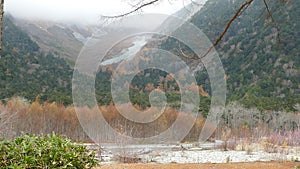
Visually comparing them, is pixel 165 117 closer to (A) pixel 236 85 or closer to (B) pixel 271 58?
(A) pixel 236 85

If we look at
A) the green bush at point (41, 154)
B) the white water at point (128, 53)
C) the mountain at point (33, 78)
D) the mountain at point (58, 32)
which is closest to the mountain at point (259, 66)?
the white water at point (128, 53)

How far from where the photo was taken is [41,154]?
4145 millimetres

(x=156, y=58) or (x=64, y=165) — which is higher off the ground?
(x=156, y=58)

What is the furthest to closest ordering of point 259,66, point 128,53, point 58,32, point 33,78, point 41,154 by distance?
point 58,32 → point 259,66 → point 33,78 → point 128,53 → point 41,154

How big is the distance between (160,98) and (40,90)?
73.8 ft

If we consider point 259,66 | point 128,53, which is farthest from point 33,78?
point 259,66

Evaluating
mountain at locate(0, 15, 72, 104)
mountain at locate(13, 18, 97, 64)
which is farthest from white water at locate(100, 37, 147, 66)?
mountain at locate(13, 18, 97, 64)

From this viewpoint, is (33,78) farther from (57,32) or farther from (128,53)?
(57,32)

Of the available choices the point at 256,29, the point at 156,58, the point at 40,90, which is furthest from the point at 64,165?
the point at 256,29

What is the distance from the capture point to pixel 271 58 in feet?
177

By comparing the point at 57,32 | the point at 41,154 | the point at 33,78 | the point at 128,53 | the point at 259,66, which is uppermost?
the point at 57,32

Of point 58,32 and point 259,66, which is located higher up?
point 58,32

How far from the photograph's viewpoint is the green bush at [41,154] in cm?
408

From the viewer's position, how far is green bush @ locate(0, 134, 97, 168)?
13.4 feet
